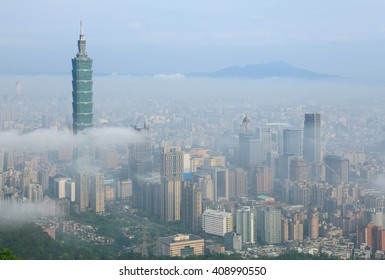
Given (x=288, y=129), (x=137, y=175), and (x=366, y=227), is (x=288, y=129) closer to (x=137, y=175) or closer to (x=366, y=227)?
(x=366, y=227)

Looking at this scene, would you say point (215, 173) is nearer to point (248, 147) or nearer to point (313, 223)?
point (248, 147)

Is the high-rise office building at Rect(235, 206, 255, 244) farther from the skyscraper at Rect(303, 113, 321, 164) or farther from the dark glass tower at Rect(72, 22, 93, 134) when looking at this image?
the dark glass tower at Rect(72, 22, 93, 134)

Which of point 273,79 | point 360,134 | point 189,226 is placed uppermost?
point 273,79

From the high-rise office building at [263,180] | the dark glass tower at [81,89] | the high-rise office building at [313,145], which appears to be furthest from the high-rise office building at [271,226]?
the dark glass tower at [81,89]

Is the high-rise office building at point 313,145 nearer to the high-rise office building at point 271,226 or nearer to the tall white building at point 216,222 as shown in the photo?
the high-rise office building at point 271,226
